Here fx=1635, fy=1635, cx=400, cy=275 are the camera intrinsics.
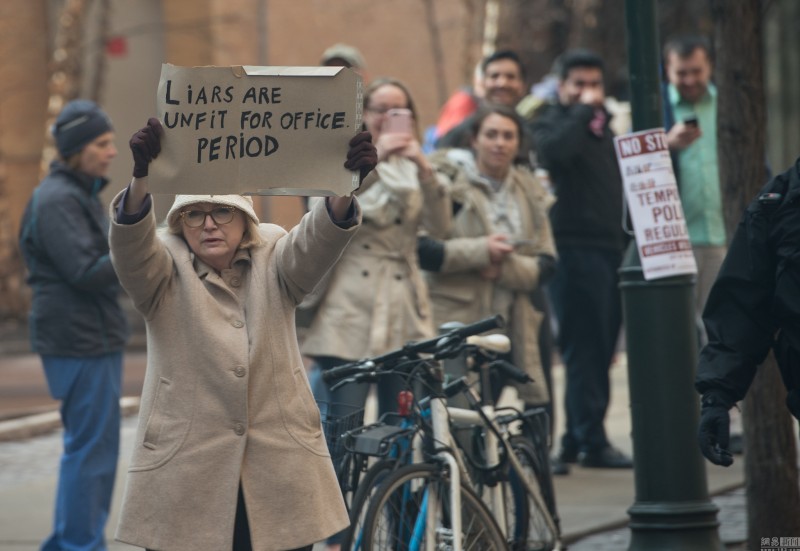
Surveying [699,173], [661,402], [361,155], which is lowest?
→ [661,402]

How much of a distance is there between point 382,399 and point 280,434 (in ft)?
8.04

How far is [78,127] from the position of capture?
23.2 feet

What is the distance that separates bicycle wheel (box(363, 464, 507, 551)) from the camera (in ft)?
17.6

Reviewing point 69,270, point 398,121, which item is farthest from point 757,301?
point 69,270

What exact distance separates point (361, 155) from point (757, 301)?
1.18 m

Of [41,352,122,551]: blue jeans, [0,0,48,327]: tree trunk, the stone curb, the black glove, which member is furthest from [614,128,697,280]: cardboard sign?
[0,0,48,327]: tree trunk

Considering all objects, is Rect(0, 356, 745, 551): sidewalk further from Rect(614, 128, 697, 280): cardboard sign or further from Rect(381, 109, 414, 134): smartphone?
Rect(381, 109, 414, 134): smartphone

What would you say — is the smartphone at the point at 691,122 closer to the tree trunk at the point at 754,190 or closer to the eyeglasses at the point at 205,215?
the tree trunk at the point at 754,190

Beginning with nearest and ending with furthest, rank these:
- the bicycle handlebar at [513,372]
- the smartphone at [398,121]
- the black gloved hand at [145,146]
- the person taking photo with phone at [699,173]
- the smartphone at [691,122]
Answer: the black gloved hand at [145,146] < the bicycle handlebar at [513,372] < the smartphone at [398,121] < the smartphone at [691,122] < the person taking photo with phone at [699,173]

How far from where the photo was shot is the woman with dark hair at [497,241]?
7969 millimetres

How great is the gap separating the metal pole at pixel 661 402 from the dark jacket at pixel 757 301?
1.85 metres

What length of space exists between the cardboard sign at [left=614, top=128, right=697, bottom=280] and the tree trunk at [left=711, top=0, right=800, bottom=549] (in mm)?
462

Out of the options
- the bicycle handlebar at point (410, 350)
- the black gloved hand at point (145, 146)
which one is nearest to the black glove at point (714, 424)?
the bicycle handlebar at point (410, 350)

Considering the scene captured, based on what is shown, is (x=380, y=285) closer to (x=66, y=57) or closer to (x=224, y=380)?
(x=224, y=380)
